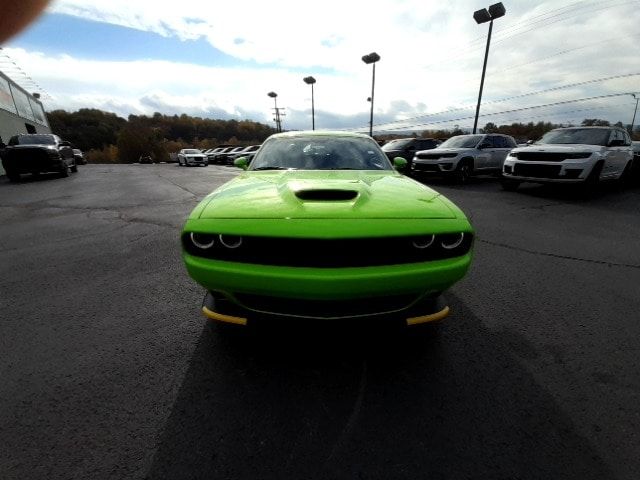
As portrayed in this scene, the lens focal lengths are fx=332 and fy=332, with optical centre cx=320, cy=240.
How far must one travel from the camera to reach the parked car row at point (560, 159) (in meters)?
7.95

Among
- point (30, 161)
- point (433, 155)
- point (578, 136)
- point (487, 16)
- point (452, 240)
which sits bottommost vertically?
point (433, 155)

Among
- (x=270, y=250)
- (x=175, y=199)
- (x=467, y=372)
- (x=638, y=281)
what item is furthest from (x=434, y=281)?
(x=175, y=199)

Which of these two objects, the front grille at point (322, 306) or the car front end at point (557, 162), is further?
the car front end at point (557, 162)

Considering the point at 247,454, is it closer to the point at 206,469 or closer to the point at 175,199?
the point at 206,469

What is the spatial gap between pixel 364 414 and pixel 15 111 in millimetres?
28262

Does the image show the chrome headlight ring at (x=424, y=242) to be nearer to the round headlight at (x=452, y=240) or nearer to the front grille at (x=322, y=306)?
the round headlight at (x=452, y=240)

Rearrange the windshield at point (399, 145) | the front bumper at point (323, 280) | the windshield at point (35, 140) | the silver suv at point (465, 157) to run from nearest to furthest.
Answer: the front bumper at point (323, 280) < the silver suv at point (465, 157) < the windshield at point (35, 140) < the windshield at point (399, 145)

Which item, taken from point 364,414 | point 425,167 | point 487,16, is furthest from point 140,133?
point 364,414

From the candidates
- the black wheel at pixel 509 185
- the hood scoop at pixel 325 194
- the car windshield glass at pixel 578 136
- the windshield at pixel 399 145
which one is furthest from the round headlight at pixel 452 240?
the windshield at pixel 399 145

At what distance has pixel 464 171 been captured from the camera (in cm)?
1124

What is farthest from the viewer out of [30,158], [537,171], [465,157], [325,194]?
[30,158]

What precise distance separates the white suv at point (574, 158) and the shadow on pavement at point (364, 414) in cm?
772

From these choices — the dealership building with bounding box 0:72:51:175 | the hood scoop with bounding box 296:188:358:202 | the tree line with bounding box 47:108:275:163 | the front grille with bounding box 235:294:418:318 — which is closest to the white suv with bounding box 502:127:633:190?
the hood scoop with bounding box 296:188:358:202

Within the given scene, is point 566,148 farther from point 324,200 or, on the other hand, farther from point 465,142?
point 324,200
